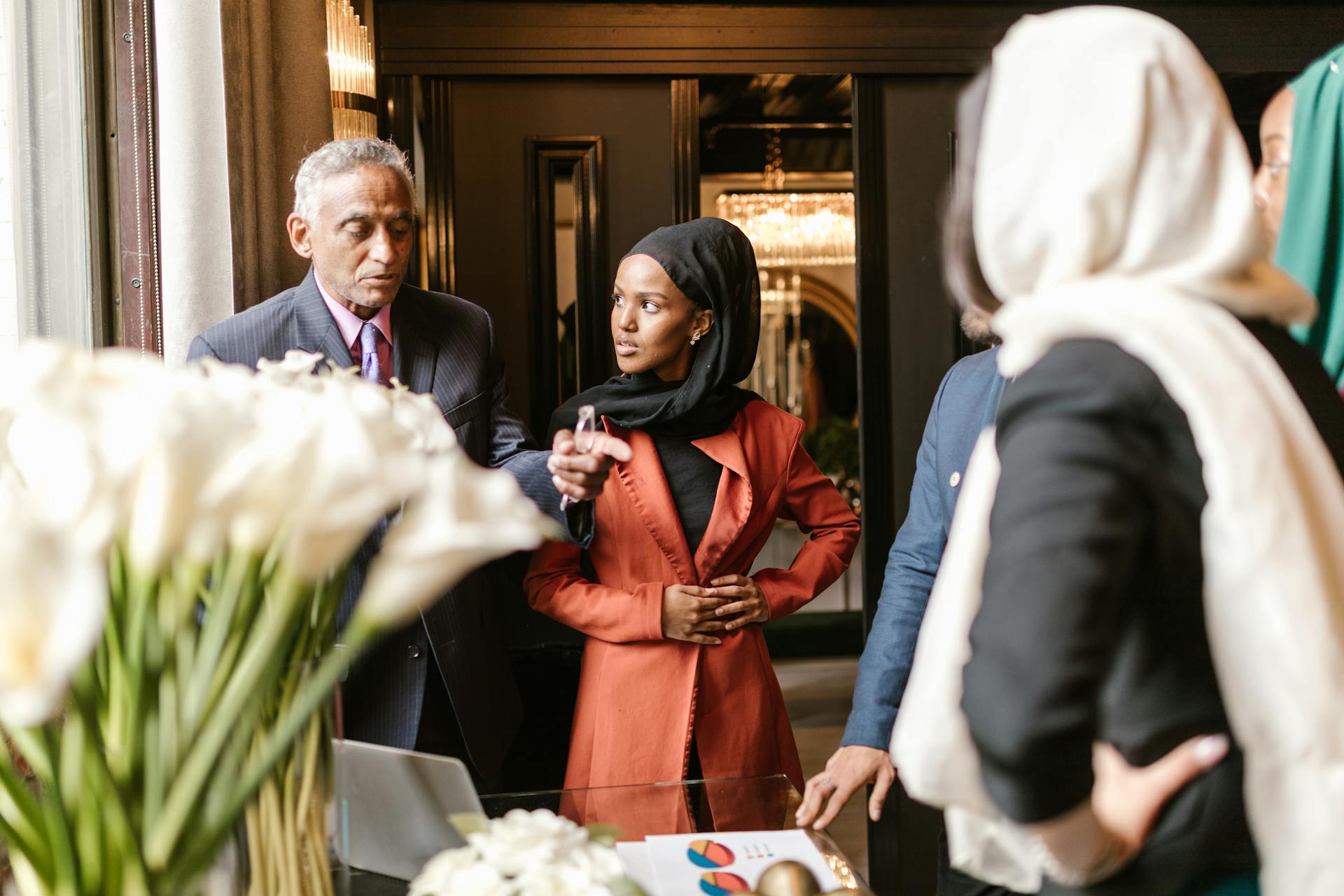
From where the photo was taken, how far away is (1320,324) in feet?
4.57

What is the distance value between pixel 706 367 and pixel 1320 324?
1.01 m

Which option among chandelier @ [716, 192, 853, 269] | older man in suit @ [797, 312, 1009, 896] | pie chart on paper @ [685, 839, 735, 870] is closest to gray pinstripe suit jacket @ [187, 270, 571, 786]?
older man in suit @ [797, 312, 1009, 896]

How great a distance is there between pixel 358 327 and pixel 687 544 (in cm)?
69

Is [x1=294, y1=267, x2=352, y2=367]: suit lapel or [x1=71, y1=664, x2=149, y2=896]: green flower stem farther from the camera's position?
[x1=294, y1=267, x2=352, y2=367]: suit lapel

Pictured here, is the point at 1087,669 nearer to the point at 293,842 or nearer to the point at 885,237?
the point at 293,842

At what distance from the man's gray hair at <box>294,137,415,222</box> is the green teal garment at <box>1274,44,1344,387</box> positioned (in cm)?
137

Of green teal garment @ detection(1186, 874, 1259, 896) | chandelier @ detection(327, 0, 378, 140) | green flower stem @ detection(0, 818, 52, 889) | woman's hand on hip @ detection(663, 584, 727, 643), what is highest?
chandelier @ detection(327, 0, 378, 140)

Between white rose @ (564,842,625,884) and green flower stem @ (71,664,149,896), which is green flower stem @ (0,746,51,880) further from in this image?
white rose @ (564,842,625,884)

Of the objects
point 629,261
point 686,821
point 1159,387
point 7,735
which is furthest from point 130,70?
point 1159,387

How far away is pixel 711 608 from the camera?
1993 millimetres

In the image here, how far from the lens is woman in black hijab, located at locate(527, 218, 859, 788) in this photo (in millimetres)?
1970

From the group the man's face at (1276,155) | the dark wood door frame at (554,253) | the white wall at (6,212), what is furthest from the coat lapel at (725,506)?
the dark wood door frame at (554,253)

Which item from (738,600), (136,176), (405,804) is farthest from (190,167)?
(405,804)

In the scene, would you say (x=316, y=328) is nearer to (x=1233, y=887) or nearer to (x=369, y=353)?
(x=369, y=353)
